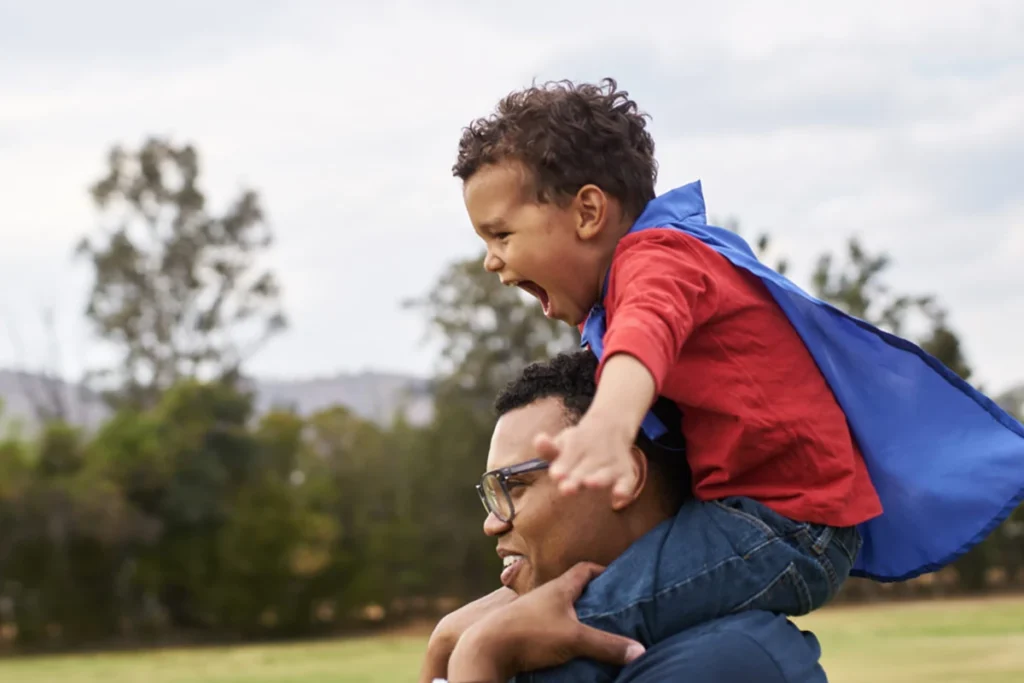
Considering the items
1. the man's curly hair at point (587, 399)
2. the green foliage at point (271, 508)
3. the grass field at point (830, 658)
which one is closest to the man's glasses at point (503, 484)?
the man's curly hair at point (587, 399)

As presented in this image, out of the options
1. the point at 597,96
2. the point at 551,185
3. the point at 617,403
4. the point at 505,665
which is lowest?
the point at 505,665

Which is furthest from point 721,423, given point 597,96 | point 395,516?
point 395,516

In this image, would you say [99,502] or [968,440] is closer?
[968,440]

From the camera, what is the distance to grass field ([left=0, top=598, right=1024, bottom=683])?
57.8ft

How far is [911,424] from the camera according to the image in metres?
2.67

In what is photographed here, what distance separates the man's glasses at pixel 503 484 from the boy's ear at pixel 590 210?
1.45ft

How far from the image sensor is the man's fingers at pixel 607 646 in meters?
2.37

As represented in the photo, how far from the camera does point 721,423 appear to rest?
2.47 meters

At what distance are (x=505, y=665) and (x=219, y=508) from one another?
3212 centimetres

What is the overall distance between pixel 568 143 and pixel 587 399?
0.48m

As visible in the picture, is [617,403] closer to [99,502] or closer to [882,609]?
[99,502]

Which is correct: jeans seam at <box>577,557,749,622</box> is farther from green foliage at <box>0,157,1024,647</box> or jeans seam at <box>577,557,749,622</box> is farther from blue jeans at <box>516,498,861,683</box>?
green foliage at <box>0,157,1024,647</box>

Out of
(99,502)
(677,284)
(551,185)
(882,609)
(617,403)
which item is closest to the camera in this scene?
(617,403)

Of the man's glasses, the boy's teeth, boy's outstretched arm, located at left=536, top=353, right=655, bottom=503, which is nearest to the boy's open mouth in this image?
the man's glasses
